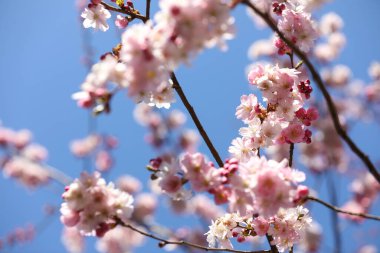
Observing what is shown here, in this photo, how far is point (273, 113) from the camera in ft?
8.61

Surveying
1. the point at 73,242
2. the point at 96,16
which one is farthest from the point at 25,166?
the point at 96,16

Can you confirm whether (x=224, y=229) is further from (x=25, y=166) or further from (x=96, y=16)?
(x=25, y=166)

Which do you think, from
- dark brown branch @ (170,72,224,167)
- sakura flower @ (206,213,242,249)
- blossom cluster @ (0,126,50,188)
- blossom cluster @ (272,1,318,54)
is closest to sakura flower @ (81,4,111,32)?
dark brown branch @ (170,72,224,167)

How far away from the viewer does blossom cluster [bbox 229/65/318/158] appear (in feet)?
8.38

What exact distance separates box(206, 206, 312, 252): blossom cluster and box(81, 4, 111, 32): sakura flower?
1.85 meters

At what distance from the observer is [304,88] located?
2.62m

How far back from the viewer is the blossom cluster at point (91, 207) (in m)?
1.88

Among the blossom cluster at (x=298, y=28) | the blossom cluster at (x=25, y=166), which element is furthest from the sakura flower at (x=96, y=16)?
the blossom cluster at (x=25, y=166)

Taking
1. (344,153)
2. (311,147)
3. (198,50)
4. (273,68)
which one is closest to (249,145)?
(273,68)

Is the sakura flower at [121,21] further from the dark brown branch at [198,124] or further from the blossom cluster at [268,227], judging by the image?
the blossom cluster at [268,227]

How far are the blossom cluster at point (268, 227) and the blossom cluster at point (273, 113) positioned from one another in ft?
1.53

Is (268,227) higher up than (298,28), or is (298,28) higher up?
(298,28)

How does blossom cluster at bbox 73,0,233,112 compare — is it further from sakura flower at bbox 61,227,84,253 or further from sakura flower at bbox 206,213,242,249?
sakura flower at bbox 61,227,84,253

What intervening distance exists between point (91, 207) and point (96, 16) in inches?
64.8
